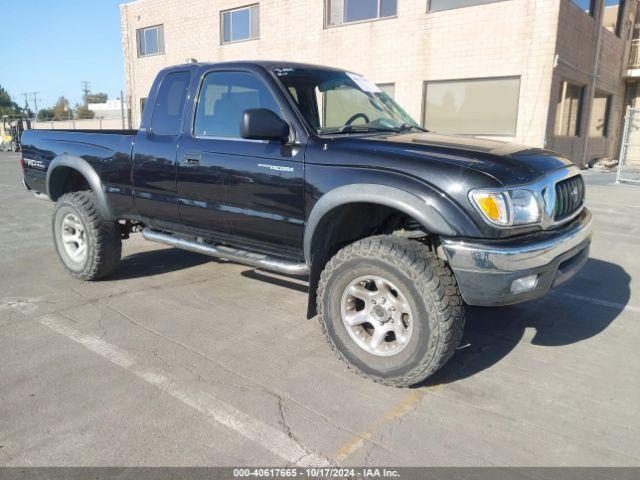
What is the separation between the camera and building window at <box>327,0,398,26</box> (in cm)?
1562

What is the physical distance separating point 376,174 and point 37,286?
12.1 feet

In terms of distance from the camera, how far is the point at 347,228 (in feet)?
11.7

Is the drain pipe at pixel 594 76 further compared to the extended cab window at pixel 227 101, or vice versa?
the drain pipe at pixel 594 76

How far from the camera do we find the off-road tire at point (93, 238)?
16.3 feet

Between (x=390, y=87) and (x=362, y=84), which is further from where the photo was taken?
(x=390, y=87)

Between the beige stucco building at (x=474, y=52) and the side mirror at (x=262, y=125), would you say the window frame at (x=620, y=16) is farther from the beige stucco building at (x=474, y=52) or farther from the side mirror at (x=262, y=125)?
the side mirror at (x=262, y=125)

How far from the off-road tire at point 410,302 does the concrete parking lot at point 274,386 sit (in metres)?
0.15

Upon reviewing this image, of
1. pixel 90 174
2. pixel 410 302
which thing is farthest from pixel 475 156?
pixel 90 174

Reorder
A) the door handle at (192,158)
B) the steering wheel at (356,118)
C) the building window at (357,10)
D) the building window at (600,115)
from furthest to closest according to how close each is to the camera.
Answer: the building window at (600,115)
the building window at (357,10)
the door handle at (192,158)
the steering wheel at (356,118)

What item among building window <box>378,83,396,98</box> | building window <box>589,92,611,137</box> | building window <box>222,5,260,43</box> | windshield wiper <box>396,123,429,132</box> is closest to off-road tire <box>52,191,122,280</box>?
windshield wiper <box>396,123,429,132</box>

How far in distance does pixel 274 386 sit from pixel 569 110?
1632cm

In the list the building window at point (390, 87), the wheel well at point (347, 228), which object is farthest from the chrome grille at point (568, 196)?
the building window at point (390, 87)

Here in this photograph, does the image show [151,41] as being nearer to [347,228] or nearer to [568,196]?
[347,228]

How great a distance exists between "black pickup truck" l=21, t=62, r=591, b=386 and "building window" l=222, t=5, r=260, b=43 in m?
15.9
